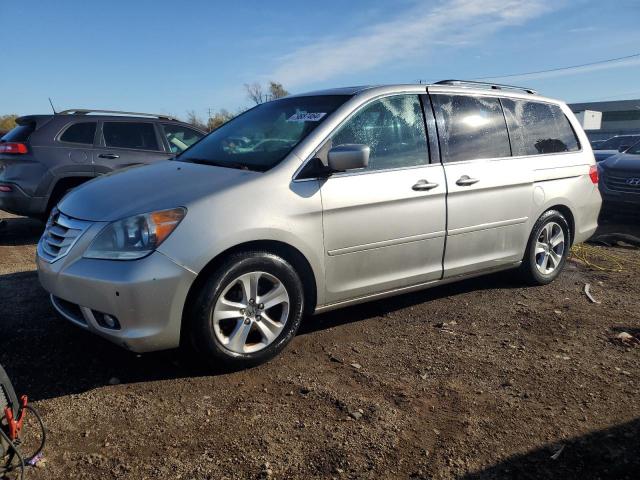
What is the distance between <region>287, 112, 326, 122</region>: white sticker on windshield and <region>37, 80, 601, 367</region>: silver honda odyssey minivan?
0.04 feet

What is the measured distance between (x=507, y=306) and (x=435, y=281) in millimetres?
865

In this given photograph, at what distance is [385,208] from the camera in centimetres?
391

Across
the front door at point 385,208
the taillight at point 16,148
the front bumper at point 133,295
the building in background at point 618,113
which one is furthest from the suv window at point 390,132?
the building in background at point 618,113

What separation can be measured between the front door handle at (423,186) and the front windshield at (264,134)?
0.83 meters

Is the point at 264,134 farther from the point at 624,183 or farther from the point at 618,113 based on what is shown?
the point at 618,113

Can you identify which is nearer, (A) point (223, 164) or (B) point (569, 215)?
(A) point (223, 164)

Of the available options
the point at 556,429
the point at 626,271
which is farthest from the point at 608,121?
the point at 556,429

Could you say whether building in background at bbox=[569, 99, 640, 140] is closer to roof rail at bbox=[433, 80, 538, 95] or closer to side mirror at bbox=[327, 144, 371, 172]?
roof rail at bbox=[433, 80, 538, 95]

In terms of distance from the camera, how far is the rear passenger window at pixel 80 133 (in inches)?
277

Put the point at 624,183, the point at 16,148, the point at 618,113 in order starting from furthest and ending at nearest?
the point at 618,113
the point at 624,183
the point at 16,148

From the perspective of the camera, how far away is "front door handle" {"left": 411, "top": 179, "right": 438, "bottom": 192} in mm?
4080

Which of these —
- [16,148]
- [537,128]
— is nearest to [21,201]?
[16,148]

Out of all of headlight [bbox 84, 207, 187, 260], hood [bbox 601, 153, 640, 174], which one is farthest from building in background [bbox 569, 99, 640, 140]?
headlight [bbox 84, 207, 187, 260]

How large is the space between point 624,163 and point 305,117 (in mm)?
7331
